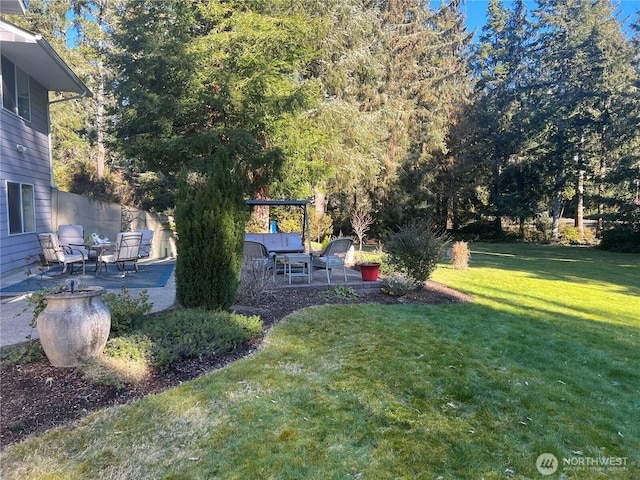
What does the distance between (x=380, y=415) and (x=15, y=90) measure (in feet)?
34.9

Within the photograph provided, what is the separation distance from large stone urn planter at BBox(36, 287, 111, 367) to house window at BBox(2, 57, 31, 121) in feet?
24.5

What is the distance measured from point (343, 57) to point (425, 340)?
50.3ft

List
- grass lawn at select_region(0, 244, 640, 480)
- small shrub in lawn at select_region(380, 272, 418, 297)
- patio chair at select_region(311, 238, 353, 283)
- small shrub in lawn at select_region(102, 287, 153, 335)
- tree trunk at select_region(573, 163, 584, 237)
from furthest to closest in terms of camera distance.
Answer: tree trunk at select_region(573, 163, 584, 237)
patio chair at select_region(311, 238, 353, 283)
small shrub in lawn at select_region(380, 272, 418, 297)
small shrub in lawn at select_region(102, 287, 153, 335)
grass lawn at select_region(0, 244, 640, 480)

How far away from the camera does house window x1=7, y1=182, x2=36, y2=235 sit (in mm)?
8713

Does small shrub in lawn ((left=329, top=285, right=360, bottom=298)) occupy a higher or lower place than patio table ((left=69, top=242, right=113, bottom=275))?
lower

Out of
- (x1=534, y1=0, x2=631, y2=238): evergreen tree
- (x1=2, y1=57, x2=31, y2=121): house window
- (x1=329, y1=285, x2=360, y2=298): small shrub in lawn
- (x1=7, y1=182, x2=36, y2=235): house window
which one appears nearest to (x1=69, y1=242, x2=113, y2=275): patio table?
(x1=7, y1=182, x2=36, y2=235): house window

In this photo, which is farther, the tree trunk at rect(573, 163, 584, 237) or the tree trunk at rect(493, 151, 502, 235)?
the tree trunk at rect(493, 151, 502, 235)

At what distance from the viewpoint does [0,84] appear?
8.22 m

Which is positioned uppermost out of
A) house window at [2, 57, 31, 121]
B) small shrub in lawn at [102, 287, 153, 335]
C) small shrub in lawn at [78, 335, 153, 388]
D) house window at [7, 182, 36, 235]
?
house window at [2, 57, 31, 121]

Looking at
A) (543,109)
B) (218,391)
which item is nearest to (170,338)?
(218,391)

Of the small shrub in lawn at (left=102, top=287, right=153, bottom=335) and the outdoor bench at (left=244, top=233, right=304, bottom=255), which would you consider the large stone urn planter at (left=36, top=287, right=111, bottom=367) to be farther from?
the outdoor bench at (left=244, top=233, right=304, bottom=255)

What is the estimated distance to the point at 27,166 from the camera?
9.56 metres

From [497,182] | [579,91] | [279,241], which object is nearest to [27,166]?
[279,241]

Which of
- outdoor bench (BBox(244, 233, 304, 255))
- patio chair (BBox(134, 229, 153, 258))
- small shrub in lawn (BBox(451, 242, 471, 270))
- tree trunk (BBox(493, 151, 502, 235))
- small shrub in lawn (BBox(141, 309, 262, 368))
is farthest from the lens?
tree trunk (BBox(493, 151, 502, 235))
